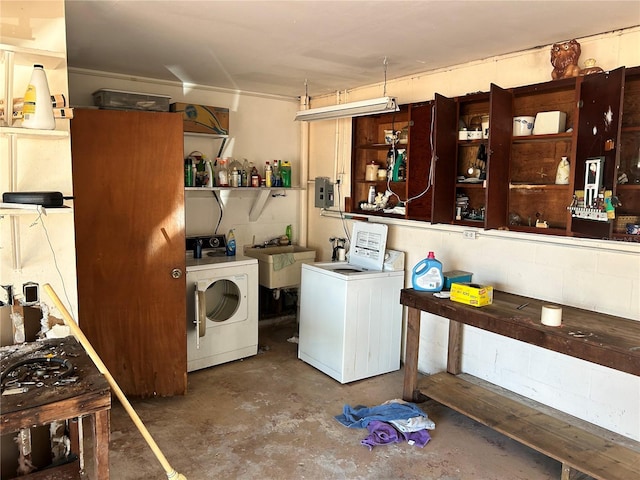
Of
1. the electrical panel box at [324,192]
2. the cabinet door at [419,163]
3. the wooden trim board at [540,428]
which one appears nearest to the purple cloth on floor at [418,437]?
the wooden trim board at [540,428]

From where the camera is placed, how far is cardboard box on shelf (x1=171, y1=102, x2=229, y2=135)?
401 centimetres

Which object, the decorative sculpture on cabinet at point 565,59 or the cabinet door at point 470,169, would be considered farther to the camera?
the cabinet door at point 470,169

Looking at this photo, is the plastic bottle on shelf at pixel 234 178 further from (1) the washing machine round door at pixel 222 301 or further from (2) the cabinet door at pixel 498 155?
(2) the cabinet door at pixel 498 155

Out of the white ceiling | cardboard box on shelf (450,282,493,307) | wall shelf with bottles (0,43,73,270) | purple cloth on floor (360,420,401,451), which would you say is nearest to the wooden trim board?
purple cloth on floor (360,420,401,451)

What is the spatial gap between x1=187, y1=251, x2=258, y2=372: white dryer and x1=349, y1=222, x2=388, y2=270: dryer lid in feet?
2.81

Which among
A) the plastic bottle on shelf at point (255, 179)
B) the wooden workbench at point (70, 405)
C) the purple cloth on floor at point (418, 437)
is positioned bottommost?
the purple cloth on floor at point (418, 437)

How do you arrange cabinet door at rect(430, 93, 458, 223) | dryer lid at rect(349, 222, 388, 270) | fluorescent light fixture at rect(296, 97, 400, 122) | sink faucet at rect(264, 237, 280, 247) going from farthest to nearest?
sink faucet at rect(264, 237, 280, 247)
dryer lid at rect(349, 222, 388, 270)
cabinet door at rect(430, 93, 458, 223)
fluorescent light fixture at rect(296, 97, 400, 122)

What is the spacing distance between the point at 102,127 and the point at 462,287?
242 centimetres

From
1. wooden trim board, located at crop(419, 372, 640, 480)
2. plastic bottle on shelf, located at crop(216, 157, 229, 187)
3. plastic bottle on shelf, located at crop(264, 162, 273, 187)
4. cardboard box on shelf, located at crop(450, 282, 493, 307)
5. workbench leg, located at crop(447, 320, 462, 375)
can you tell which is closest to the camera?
wooden trim board, located at crop(419, 372, 640, 480)

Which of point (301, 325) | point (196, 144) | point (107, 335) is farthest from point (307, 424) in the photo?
point (196, 144)

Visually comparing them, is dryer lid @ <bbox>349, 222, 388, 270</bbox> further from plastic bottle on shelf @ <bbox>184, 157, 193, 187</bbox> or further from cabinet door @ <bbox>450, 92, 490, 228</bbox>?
plastic bottle on shelf @ <bbox>184, 157, 193, 187</bbox>

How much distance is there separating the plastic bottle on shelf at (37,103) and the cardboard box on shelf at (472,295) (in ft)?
7.62

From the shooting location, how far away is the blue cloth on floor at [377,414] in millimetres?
3015

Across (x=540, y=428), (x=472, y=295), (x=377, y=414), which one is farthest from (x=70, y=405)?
(x=540, y=428)
